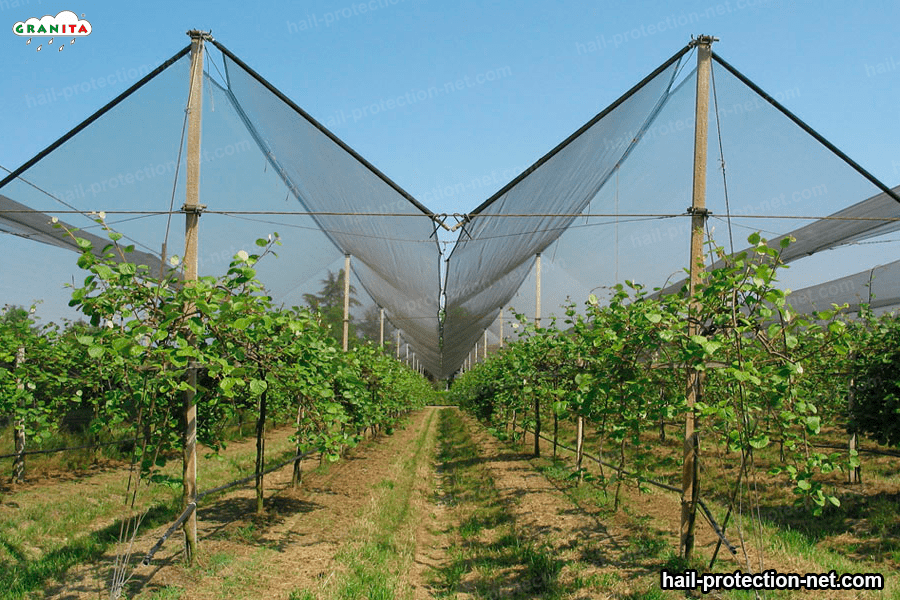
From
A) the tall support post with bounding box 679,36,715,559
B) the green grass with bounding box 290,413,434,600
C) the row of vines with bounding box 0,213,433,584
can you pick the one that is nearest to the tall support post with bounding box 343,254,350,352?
the row of vines with bounding box 0,213,433,584

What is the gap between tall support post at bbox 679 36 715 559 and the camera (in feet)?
14.1

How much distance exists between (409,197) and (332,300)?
733 cm

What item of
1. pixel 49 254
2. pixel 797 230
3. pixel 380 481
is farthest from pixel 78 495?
pixel 797 230

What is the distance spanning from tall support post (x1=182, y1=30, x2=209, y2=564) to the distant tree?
16.9 feet

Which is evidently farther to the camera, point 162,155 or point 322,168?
point 322,168

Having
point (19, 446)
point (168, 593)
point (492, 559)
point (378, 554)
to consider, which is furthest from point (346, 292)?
point (168, 593)

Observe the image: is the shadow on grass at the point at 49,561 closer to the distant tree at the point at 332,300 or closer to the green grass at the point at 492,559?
the green grass at the point at 492,559

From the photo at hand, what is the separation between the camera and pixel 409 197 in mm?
5219

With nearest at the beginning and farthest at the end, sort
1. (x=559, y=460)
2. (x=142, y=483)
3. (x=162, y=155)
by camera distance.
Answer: (x=162, y=155), (x=142, y=483), (x=559, y=460)

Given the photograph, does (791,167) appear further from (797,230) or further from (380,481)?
(380,481)

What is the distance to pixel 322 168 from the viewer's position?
22.0 ft

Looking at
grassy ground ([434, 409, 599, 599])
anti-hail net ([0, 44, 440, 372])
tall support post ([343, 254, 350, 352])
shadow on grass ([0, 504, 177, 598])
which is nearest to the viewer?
shadow on grass ([0, 504, 177, 598])

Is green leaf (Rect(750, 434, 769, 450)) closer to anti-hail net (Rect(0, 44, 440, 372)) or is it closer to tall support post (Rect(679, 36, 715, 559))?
tall support post (Rect(679, 36, 715, 559))

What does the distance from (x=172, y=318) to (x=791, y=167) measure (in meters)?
5.61
